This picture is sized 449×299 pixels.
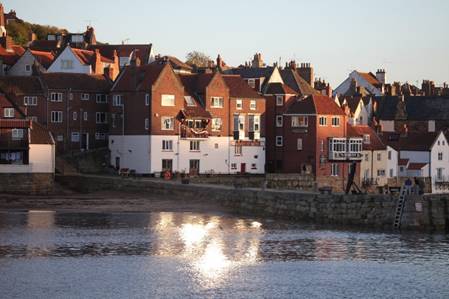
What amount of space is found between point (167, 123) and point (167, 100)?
2.33 meters

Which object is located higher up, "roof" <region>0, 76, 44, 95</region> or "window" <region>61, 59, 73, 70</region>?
"window" <region>61, 59, 73, 70</region>

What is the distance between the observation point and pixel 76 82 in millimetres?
96000

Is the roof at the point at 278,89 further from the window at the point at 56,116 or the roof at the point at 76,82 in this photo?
the window at the point at 56,116

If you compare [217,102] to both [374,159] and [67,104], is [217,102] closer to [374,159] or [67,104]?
[67,104]

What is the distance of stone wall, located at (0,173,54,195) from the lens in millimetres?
80375

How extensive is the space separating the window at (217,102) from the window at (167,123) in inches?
247

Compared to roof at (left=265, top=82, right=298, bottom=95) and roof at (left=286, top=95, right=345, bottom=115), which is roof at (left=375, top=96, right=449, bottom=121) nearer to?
roof at (left=286, top=95, right=345, bottom=115)

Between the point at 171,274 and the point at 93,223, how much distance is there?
18.5 meters

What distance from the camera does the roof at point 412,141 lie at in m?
106

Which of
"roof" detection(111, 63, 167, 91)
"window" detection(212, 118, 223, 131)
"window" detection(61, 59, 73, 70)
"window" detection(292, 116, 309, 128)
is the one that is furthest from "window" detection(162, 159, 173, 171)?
"window" detection(61, 59, 73, 70)

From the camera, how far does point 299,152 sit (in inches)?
3831

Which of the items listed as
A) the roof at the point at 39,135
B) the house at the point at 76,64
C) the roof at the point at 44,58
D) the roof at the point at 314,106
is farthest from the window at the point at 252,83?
the roof at the point at 39,135

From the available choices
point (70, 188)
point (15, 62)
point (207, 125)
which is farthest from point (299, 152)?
point (15, 62)

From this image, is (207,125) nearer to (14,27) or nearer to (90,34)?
(90,34)
